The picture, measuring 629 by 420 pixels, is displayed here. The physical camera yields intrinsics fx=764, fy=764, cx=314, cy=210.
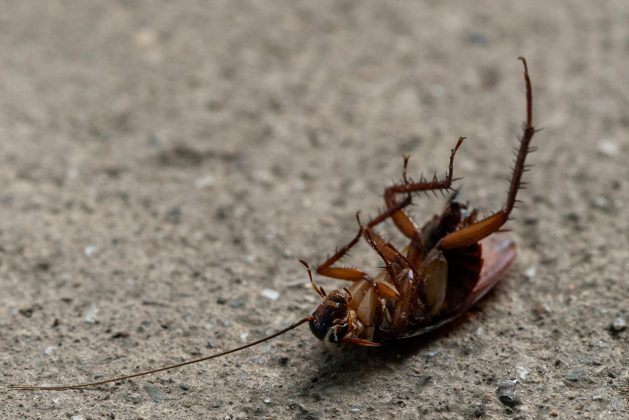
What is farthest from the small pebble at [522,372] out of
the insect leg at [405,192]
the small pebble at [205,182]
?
the small pebble at [205,182]

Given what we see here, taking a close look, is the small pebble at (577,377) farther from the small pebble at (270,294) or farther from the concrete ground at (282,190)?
the small pebble at (270,294)

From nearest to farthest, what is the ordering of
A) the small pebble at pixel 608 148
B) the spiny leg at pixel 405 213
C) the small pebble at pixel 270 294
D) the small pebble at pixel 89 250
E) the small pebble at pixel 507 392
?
the small pebble at pixel 507 392 < the spiny leg at pixel 405 213 < the small pebble at pixel 270 294 < the small pebble at pixel 89 250 < the small pebble at pixel 608 148

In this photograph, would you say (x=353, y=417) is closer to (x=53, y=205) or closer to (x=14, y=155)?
(x=53, y=205)

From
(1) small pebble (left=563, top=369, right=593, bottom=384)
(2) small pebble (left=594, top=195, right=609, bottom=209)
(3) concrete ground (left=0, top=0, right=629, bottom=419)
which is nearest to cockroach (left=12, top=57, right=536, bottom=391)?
(3) concrete ground (left=0, top=0, right=629, bottom=419)

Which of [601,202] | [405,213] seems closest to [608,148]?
[601,202]

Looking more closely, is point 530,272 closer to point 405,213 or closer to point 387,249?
point 405,213

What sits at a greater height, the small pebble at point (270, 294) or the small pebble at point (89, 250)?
the small pebble at point (270, 294)

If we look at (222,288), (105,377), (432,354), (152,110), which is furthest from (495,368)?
(152,110)
